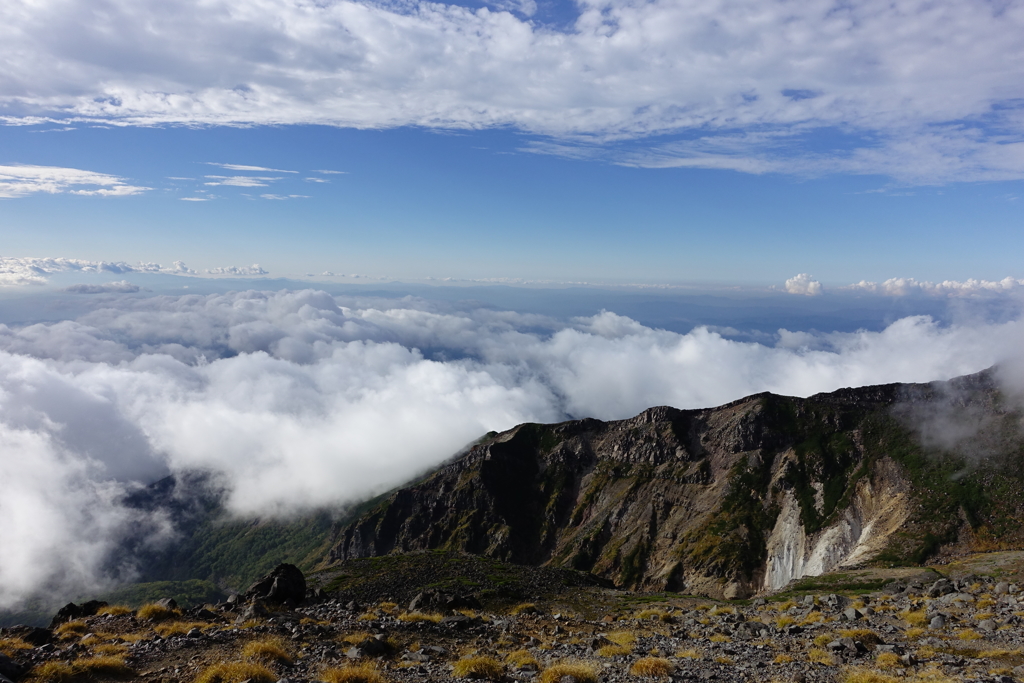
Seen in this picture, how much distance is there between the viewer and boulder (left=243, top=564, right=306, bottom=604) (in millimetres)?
38438

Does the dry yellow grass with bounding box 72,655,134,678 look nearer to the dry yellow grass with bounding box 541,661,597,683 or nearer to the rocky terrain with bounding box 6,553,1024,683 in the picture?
the rocky terrain with bounding box 6,553,1024,683

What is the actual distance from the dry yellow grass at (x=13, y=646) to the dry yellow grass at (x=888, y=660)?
33.9m

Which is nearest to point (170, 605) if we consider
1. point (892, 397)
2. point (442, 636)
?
point (442, 636)

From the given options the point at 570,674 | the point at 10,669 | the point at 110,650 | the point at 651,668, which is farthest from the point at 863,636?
the point at 10,669

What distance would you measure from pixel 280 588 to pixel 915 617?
44.8m

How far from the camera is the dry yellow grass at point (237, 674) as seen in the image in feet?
51.4

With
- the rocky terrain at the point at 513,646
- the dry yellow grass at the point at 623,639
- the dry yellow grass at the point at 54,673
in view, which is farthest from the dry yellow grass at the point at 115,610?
the dry yellow grass at the point at 623,639

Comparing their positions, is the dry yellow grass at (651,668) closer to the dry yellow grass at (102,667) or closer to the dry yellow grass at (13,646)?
the dry yellow grass at (102,667)

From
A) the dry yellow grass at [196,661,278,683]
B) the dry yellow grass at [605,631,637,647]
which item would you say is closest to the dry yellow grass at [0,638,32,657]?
the dry yellow grass at [196,661,278,683]

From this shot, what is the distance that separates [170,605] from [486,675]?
2635 centimetres

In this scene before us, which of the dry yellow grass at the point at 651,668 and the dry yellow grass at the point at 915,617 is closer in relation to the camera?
the dry yellow grass at the point at 651,668

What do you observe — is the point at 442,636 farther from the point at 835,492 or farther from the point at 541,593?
the point at 835,492

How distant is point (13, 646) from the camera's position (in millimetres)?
19250

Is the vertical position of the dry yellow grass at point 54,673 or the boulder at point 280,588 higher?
the dry yellow grass at point 54,673
